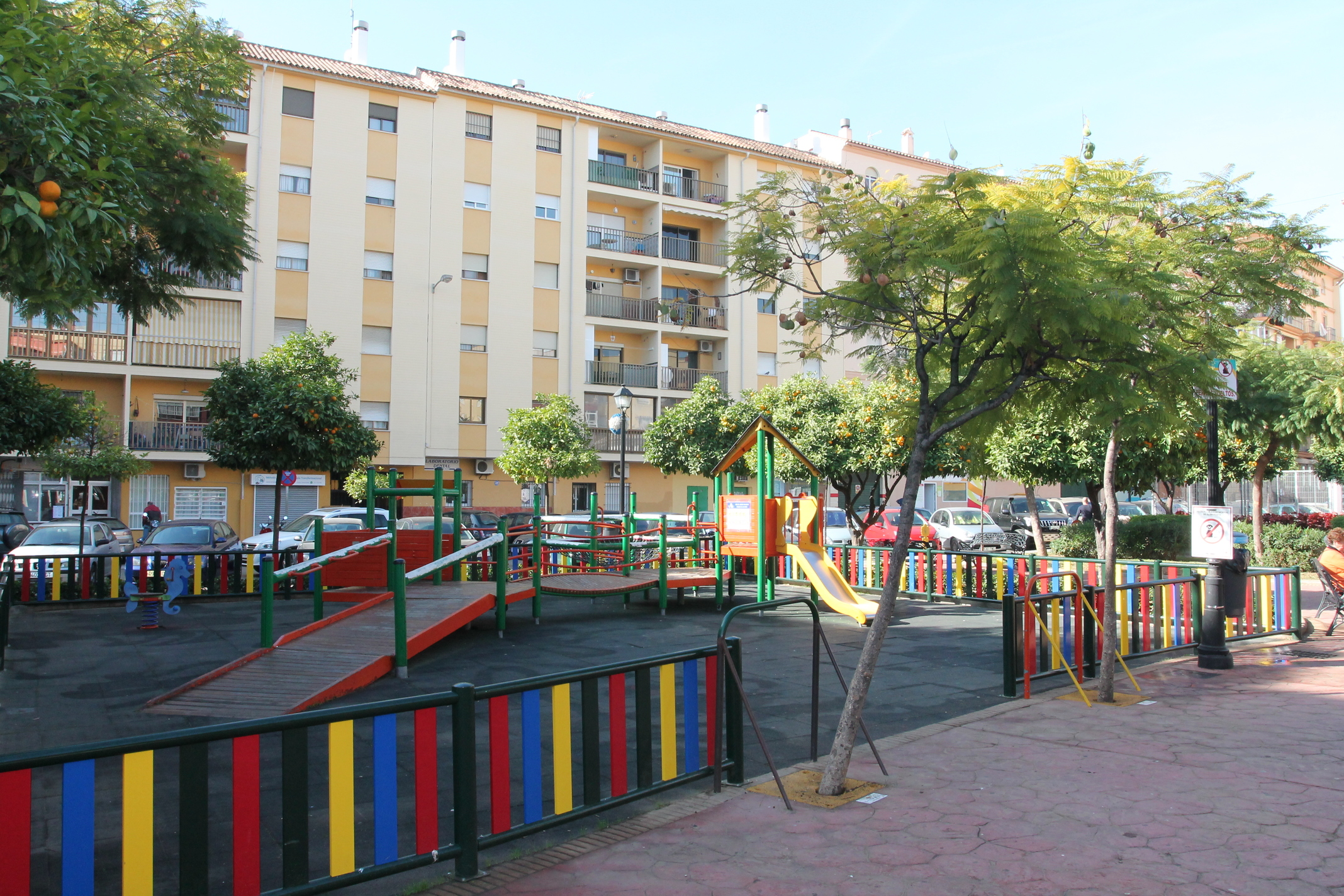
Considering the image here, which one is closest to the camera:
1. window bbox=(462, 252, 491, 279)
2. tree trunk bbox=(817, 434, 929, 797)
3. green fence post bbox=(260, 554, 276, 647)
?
tree trunk bbox=(817, 434, 929, 797)

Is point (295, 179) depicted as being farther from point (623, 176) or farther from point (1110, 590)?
point (1110, 590)

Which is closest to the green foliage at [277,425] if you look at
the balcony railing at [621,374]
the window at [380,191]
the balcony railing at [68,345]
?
the balcony railing at [68,345]

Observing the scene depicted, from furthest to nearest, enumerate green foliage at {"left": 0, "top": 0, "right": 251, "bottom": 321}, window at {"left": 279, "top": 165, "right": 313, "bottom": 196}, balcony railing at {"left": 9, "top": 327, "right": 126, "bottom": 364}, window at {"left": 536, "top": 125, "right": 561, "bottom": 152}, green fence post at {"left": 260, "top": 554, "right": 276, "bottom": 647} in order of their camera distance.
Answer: window at {"left": 536, "top": 125, "right": 561, "bottom": 152} < window at {"left": 279, "top": 165, "right": 313, "bottom": 196} < balcony railing at {"left": 9, "top": 327, "right": 126, "bottom": 364} < green fence post at {"left": 260, "top": 554, "right": 276, "bottom": 647} < green foliage at {"left": 0, "top": 0, "right": 251, "bottom": 321}

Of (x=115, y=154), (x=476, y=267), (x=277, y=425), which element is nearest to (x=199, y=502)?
(x=476, y=267)

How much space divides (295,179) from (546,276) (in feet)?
30.8

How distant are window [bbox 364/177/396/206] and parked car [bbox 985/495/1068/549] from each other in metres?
24.5

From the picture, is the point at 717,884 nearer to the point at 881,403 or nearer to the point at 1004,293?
the point at 1004,293

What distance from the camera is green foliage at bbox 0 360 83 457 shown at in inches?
651

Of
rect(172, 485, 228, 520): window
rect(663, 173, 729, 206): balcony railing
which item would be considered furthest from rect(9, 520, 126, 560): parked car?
rect(663, 173, 729, 206): balcony railing

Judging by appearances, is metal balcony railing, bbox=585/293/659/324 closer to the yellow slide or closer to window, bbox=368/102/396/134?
window, bbox=368/102/396/134

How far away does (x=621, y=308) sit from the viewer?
127ft

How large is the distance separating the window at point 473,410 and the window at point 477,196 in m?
7.09

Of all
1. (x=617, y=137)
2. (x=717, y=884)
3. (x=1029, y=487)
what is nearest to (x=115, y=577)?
(x=717, y=884)

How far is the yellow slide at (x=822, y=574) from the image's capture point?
1387 centimetres
